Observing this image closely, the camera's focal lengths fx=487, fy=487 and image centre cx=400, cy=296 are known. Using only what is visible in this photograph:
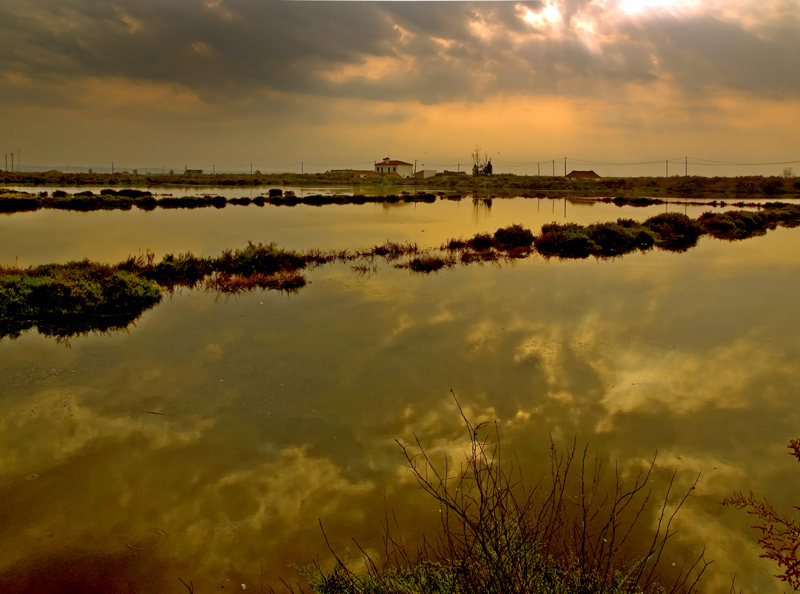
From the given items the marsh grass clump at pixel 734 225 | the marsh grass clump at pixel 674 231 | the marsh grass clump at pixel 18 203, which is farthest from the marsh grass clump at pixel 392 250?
the marsh grass clump at pixel 18 203

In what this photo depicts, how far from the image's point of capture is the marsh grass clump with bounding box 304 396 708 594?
3314 millimetres

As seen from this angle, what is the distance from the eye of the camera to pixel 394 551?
441 cm

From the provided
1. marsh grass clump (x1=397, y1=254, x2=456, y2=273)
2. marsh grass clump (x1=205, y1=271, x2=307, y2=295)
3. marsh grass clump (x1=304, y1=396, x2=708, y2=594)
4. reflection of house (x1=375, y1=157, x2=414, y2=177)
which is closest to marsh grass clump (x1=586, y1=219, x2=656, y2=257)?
marsh grass clump (x1=397, y1=254, x2=456, y2=273)

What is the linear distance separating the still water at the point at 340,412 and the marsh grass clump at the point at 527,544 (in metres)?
0.28

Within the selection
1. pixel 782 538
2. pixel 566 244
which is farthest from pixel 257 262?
pixel 782 538

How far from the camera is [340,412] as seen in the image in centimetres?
714

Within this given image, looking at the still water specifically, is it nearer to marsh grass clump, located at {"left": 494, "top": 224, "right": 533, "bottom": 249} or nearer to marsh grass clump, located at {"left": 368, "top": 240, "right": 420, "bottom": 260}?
marsh grass clump, located at {"left": 368, "top": 240, "right": 420, "bottom": 260}

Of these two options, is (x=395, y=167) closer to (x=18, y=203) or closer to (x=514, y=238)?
(x=18, y=203)

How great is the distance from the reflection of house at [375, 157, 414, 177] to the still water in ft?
412

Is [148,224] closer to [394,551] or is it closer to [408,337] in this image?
[408,337]

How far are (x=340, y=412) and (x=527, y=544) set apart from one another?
3.68 metres

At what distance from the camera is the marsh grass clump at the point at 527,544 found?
130 inches

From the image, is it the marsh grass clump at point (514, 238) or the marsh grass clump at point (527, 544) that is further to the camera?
the marsh grass clump at point (514, 238)

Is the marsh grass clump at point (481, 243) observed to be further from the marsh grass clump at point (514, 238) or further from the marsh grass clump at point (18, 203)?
the marsh grass clump at point (18, 203)
